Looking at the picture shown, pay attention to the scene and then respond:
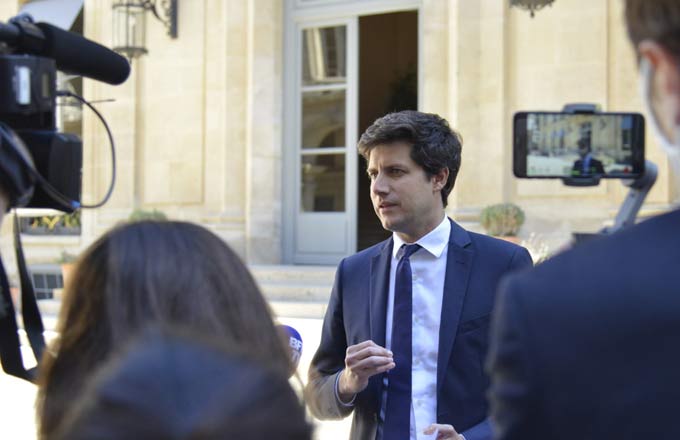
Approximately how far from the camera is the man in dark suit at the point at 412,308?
2.22 metres

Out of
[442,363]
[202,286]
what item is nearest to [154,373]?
[202,286]

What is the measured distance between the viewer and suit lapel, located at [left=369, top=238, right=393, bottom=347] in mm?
2352

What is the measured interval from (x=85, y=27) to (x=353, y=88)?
4226 millimetres

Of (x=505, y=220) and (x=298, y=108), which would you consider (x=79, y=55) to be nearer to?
(x=505, y=220)

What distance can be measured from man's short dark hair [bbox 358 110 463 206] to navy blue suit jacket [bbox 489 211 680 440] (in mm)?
1679

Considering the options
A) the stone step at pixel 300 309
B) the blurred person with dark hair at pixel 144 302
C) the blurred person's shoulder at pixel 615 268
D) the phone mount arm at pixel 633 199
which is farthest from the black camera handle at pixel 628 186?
the stone step at pixel 300 309

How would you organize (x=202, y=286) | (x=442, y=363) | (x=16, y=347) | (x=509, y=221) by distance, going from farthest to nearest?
(x=509, y=221) → (x=442, y=363) → (x=16, y=347) → (x=202, y=286)

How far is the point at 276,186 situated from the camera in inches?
398

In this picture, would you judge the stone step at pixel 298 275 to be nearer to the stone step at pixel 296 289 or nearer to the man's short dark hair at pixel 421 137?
the stone step at pixel 296 289

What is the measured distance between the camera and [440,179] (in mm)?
2623

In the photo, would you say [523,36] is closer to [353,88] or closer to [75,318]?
[353,88]

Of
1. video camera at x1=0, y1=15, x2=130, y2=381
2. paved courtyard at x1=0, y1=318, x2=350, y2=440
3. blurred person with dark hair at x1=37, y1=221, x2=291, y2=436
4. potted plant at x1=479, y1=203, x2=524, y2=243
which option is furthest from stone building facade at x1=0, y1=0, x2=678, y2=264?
blurred person with dark hair at x1=37, y1=221, x2=291, y2=436

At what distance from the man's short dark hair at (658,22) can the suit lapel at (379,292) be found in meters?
1.53

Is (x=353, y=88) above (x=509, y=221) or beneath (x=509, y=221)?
above
